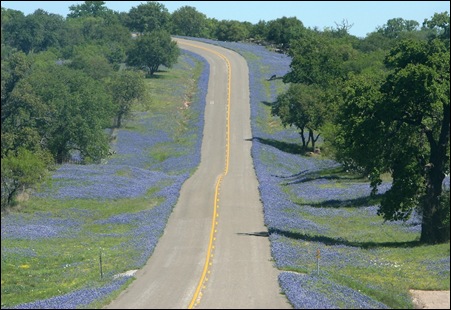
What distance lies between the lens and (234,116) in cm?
11450

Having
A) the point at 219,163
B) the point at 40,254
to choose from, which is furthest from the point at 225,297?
the point at 219,163

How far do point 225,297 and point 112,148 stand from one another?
6585 cm

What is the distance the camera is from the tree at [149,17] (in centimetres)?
19200

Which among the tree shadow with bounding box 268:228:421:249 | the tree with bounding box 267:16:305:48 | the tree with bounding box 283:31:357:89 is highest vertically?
the tree with bounding box 267:16:305:48

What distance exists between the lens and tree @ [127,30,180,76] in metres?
140

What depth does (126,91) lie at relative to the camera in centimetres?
10469

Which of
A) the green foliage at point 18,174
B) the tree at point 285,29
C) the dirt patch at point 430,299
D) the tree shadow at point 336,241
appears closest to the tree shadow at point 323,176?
the tree shadow at point 336,241

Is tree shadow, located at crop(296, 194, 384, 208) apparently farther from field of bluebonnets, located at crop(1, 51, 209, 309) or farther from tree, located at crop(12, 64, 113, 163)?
tree, located at crop(12, 64, 113, 163)

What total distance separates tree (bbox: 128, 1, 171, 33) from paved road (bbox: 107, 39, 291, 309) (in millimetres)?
103997

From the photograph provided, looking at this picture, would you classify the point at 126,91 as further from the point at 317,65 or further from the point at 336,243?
the point at 336,243

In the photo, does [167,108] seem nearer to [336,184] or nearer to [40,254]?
[336,184]

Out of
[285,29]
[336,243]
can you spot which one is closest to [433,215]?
[336,243]

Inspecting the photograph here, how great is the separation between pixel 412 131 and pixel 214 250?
13.7m

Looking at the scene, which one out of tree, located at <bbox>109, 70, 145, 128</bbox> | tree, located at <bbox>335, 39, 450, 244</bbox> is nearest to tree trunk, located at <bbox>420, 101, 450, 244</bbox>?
tree, located at <bbox>335, 39, 450, 244</bbox>
